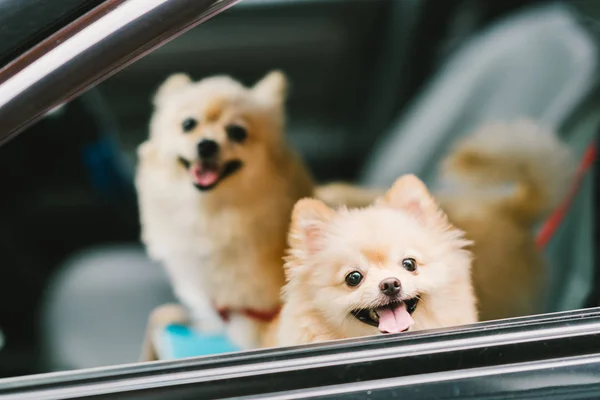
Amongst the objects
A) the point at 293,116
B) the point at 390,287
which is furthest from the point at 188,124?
the point at 293,116

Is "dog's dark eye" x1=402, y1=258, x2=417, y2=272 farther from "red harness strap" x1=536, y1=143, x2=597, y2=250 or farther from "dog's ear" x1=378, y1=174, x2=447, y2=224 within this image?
"red harness strap" x1=536, y1=143, x2=597, y2=250

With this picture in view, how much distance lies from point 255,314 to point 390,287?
30cm

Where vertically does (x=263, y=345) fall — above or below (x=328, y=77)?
below

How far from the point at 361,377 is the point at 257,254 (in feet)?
1.03

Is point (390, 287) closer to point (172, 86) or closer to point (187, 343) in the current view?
point (187, 343)

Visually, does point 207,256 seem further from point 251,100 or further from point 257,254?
point 251,100

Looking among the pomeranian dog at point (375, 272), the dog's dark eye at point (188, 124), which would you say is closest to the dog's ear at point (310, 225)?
the pomeranian dog at point (375, 272)

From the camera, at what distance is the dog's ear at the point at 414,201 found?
3.40 ft

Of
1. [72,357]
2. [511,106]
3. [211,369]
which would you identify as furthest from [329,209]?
[511,106]

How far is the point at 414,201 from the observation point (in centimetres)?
104

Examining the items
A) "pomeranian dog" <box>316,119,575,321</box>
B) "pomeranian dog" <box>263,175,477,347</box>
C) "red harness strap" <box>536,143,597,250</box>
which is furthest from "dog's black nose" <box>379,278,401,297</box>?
"red harness strap" <box>536,143,597,250</box>

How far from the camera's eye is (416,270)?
1002 millimetres

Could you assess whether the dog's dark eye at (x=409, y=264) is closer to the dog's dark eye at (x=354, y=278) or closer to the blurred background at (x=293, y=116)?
the dog's dark eye at (x=354, y=278)

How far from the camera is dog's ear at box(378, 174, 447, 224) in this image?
1.04 metres
